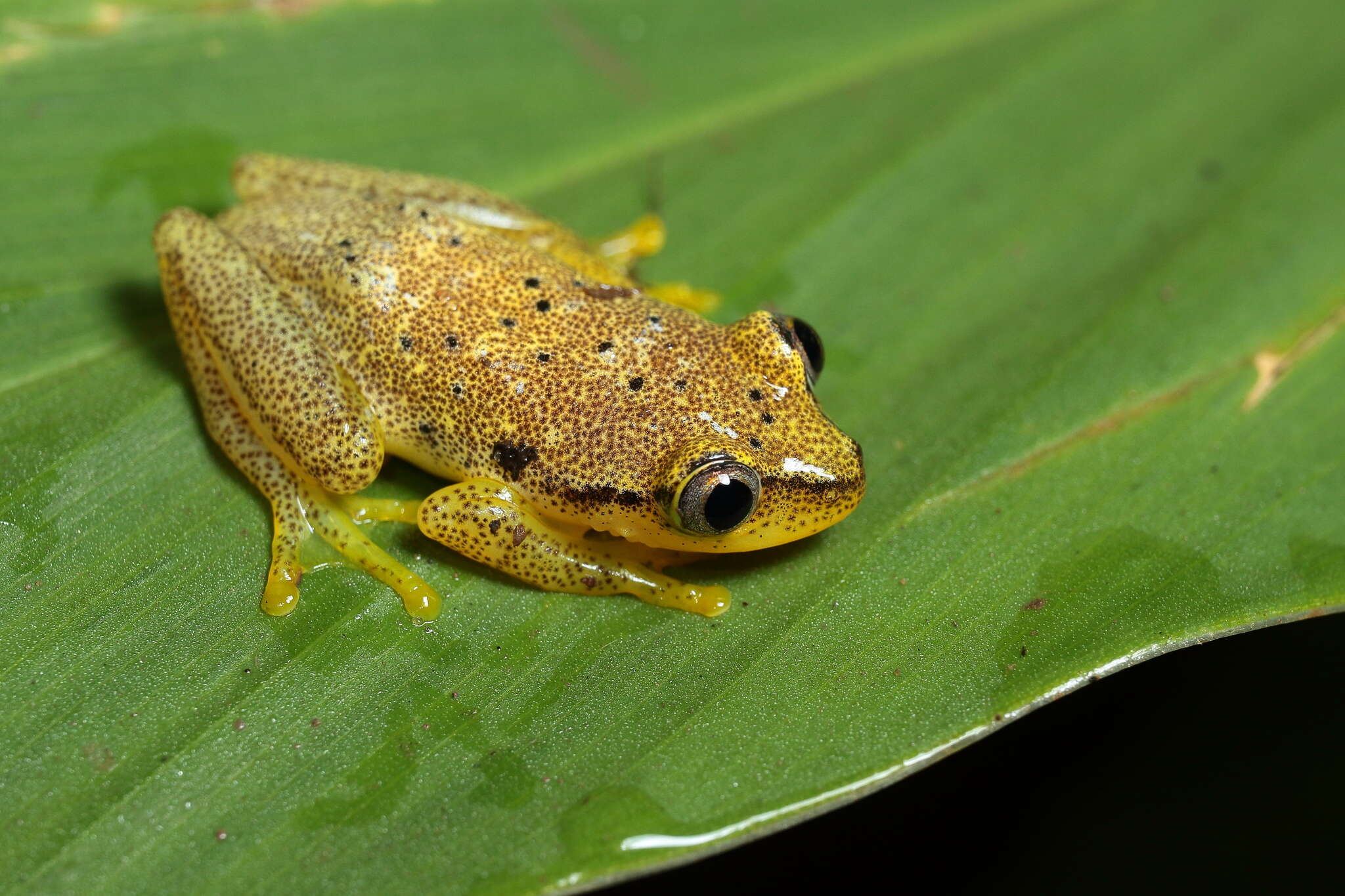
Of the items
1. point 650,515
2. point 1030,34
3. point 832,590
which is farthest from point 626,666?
point 1030,34

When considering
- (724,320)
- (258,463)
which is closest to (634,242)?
(724,320)

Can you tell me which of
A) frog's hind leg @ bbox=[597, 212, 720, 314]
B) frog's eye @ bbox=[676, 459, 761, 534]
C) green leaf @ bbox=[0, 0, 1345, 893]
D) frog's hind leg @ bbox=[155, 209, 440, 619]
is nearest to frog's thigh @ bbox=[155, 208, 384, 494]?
frog's hind leg @ bbox=[155, 209, 440, 619]

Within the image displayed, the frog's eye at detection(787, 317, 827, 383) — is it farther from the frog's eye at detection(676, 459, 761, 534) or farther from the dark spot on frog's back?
the dark spot on frog's back

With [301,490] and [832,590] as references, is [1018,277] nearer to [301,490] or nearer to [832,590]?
[832,590]

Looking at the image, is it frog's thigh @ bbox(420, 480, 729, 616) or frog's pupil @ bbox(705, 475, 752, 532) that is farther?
frog's thigh @ bbox(420, 480, 729, 616)

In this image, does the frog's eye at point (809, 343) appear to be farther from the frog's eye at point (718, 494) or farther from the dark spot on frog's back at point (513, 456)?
the dark spot on frog's back at point (513, 456)

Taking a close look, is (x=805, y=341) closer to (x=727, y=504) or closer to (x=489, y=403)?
(x=727, y=504)

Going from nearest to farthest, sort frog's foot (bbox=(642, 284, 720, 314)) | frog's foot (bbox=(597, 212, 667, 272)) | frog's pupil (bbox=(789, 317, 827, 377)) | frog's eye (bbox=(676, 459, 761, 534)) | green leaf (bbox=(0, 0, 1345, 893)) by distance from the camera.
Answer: green leaf (bbox=(0, 0, 1345, 893)) < frog's eye (bbox=(676, 459, 761, 534)) < frog's pupil (bbox=(789, 317, 827, 377)) < frog's foot (bbox=(642, 284, 720, 314)) < frog's foot (bbox=(597, 212, 667, 272))
